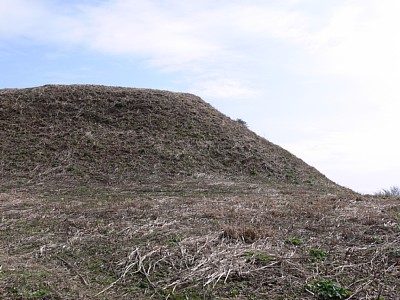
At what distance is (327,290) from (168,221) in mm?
3473

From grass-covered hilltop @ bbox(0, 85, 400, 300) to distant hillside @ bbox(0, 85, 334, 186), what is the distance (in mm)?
81

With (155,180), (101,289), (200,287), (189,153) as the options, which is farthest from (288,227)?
(189,153)

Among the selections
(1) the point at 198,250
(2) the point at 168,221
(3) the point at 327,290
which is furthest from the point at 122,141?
(3) the point at 327,290

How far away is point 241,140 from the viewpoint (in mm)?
18406

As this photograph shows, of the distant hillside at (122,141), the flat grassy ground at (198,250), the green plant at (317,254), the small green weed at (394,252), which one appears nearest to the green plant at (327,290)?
the flat grassy ground at (198,250)

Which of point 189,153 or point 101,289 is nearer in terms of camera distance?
point 101,289

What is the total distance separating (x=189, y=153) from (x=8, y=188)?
6.72 metres

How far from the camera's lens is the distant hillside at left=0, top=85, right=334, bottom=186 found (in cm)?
1432

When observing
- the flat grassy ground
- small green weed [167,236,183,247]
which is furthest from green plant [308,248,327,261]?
small green weed [167,236,183,247]

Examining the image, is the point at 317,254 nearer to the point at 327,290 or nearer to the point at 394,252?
the point at 394,252

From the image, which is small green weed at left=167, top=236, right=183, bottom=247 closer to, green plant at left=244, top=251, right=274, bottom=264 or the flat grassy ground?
the flat grassy ground

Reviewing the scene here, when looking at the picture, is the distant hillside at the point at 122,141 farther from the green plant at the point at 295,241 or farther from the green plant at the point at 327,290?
the green plant at the point at 327,290

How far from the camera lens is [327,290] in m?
3.98

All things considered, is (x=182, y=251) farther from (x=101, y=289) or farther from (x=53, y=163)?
(x=53, y=163)
